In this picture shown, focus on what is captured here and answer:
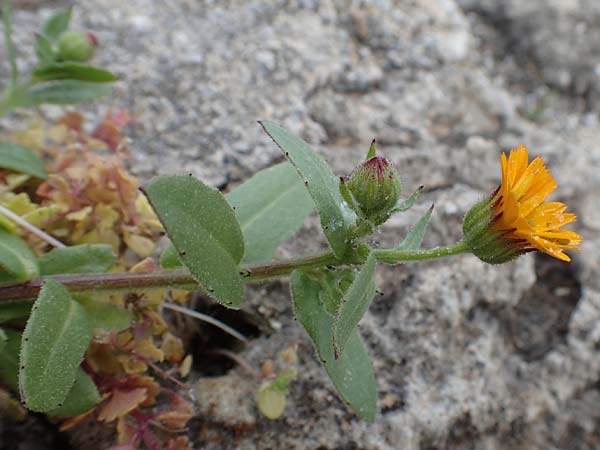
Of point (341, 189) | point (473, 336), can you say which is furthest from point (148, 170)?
point (473, 336)

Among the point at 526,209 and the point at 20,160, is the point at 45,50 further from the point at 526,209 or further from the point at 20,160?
the point at 526,209

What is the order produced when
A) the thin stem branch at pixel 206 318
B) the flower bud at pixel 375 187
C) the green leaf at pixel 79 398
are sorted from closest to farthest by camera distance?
the flower bud at pixel 375 187
the green leaf at pixel 79 398
the thin stem branch at pixel 206 318

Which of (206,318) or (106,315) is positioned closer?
(106,315)

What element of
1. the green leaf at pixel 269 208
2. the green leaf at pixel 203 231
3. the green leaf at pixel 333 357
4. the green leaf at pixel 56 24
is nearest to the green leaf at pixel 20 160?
the green leaf at pixel 56 24

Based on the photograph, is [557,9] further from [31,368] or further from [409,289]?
[31,368]

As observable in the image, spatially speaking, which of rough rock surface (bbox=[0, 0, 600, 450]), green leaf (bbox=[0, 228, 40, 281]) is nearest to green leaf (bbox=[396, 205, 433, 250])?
rough rock surface (bbox=[0, 0, 600, 450])

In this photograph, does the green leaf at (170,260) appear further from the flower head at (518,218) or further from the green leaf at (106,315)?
the flower head at (518,218)

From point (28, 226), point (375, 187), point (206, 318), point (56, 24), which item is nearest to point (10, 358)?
point (28, 226)

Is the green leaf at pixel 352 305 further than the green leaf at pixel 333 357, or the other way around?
the green leaf at pixel 333 357
